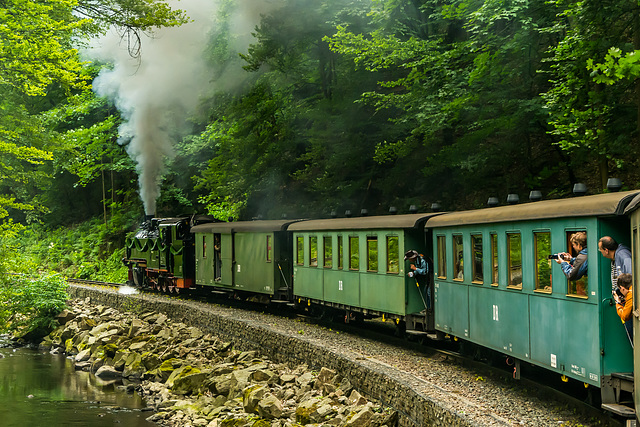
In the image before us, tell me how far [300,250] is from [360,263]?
363 cm

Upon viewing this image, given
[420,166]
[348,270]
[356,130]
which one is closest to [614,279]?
[348,270]

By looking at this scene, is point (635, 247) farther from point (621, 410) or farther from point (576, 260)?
point (621, 410)

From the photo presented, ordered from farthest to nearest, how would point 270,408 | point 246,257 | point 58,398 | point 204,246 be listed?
point 204,246
point 246,257
point 58,398
point 270,408

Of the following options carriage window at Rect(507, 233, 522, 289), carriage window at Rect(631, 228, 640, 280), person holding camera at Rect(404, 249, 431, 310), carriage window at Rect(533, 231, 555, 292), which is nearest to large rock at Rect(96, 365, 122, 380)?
person holding camera at Rect(404, 249, 431, 310)

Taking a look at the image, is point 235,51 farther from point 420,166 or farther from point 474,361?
point 474,361

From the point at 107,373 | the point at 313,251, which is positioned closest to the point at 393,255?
the point at 313,251

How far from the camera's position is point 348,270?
1579 centimetres

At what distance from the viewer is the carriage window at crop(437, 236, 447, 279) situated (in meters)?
12.5

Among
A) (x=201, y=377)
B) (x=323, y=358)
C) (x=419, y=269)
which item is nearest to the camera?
(x=419, y=269)

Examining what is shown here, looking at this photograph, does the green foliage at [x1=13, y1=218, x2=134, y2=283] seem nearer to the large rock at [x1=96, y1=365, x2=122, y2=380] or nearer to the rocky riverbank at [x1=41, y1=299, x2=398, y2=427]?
the rocky riverbank at [x1=41, y1=299, x2=398, y2=427]

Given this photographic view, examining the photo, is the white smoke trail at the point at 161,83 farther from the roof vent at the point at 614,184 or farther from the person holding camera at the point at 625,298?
the person holding camera at the point at 625,298

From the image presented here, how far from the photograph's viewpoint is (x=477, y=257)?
10.9 meters

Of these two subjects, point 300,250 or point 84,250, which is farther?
point 84,250

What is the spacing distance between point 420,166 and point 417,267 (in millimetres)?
10451
